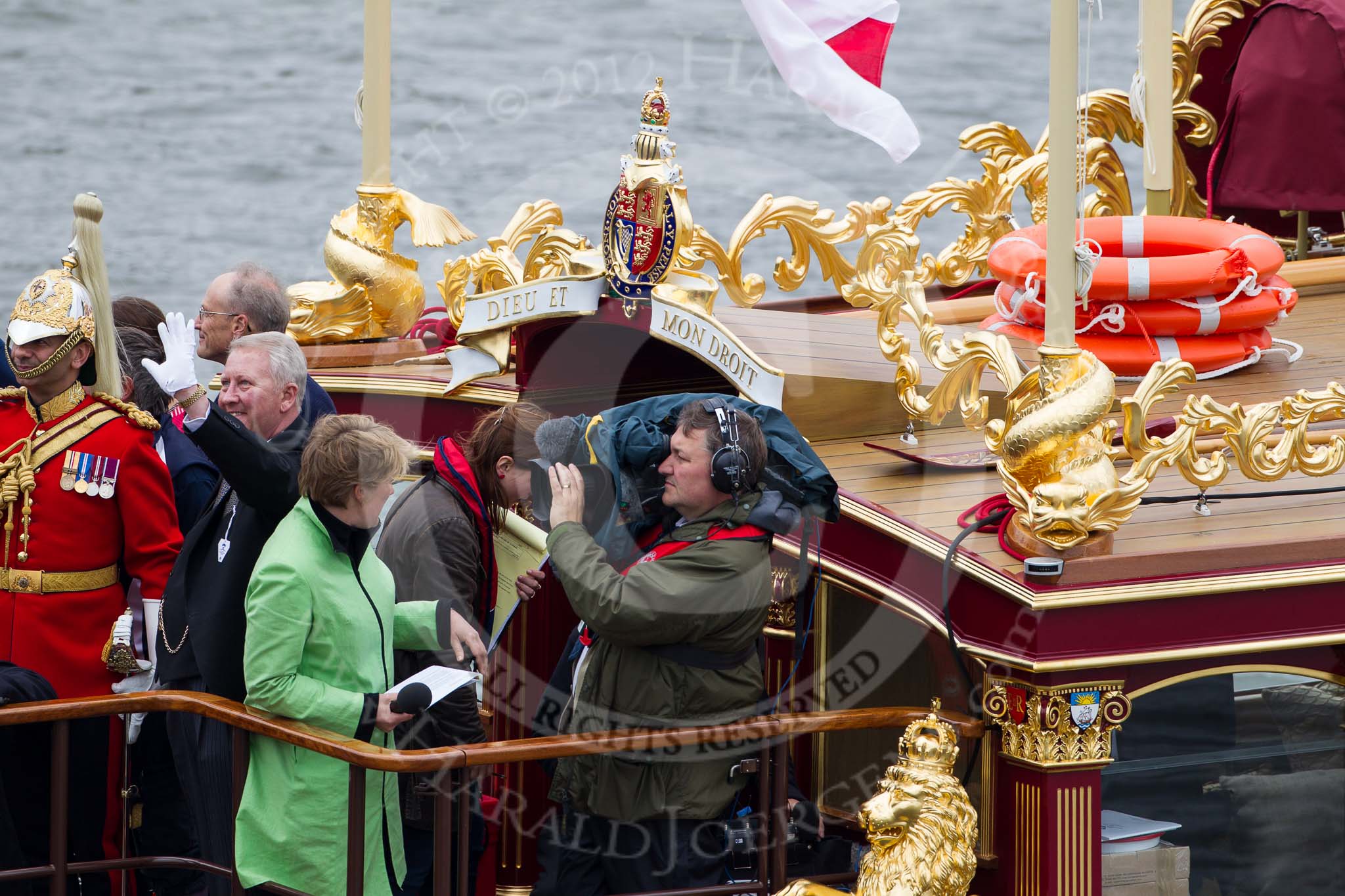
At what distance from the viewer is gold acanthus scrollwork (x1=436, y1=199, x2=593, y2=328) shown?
7012 millimetres

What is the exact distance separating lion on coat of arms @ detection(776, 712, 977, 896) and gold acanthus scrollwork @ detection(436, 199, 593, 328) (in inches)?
82.9

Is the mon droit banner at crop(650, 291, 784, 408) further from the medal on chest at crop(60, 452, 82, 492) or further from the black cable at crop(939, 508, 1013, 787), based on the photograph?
the medal on chest at crop(60, 452, 82, 492)

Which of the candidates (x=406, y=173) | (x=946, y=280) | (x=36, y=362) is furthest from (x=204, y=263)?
(x=36, y=362)

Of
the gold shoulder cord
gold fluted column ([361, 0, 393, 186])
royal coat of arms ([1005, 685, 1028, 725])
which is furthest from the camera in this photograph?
gold fluted column ([361, 0, 393, 186])

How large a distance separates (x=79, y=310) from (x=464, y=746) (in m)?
1.63

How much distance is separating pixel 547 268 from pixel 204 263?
1473 cm

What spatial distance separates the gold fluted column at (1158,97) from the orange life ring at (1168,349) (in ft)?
2.26

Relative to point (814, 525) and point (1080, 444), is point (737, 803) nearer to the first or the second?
point (814, 525)

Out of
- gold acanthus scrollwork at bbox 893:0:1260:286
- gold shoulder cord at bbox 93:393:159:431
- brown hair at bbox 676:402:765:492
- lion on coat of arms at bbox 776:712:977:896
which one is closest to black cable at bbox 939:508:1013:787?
lion on coat of arms at bbox 776:712:977:896

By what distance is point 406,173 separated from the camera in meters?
18.1

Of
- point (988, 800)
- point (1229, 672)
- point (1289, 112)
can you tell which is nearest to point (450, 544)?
point (988, 800)

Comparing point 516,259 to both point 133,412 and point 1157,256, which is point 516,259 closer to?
point 133,412

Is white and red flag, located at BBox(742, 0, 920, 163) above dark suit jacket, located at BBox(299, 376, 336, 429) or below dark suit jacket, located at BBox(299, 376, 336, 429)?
above

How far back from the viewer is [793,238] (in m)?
7.80
